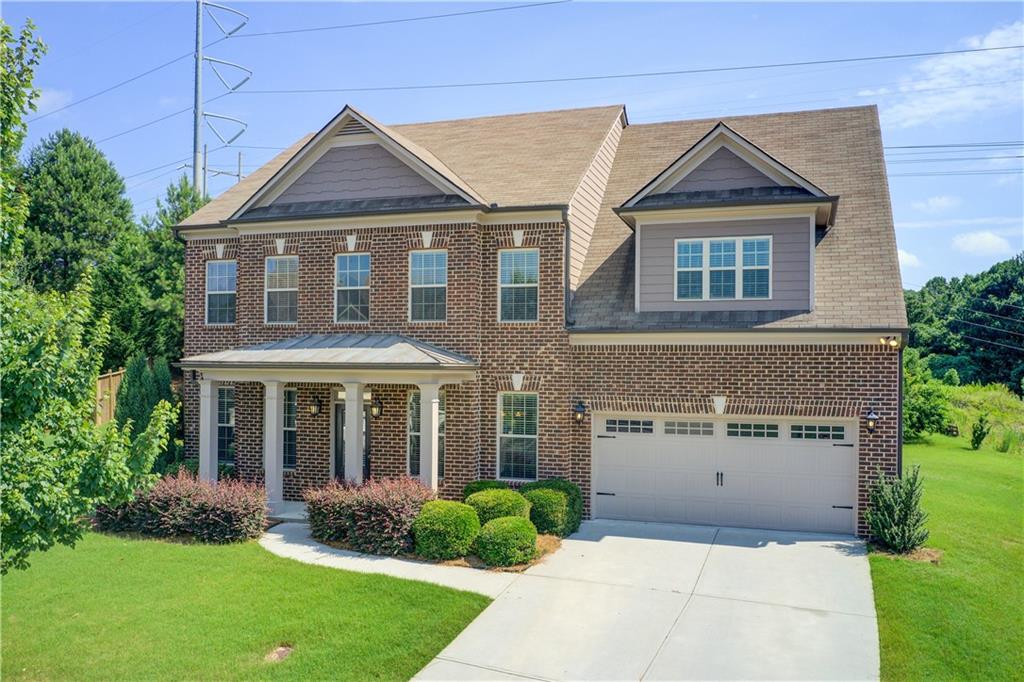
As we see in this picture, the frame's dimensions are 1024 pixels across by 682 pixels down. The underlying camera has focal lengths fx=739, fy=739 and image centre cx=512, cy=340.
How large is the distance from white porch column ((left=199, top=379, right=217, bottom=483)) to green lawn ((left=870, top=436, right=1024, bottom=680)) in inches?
510

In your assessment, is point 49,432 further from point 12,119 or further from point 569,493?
point 569,493

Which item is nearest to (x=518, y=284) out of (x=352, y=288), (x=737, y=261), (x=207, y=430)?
(x=352, y=288)

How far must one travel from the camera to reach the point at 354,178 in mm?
16750

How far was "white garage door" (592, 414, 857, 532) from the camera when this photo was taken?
13547 mm

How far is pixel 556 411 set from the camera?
15156mm

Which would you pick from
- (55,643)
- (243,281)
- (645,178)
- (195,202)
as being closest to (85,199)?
(195,202)

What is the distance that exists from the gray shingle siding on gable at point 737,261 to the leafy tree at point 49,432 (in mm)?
9965

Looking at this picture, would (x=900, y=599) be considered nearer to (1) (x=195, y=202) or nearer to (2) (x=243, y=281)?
(2) (x=243, y=281)

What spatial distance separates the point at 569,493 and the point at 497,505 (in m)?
1.91

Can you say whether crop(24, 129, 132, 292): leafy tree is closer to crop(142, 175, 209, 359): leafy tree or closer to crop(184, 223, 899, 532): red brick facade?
crop(142, 175, 209, 359): leafy tree

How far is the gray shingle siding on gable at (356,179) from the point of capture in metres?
16.4

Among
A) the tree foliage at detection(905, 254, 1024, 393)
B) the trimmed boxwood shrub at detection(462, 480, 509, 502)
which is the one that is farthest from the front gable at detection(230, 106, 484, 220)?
the tree foliage at detection(905, 254, 1024, 393)

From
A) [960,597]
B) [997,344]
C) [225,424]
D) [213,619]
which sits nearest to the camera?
[213,619]

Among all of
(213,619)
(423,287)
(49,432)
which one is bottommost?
(213,619)
